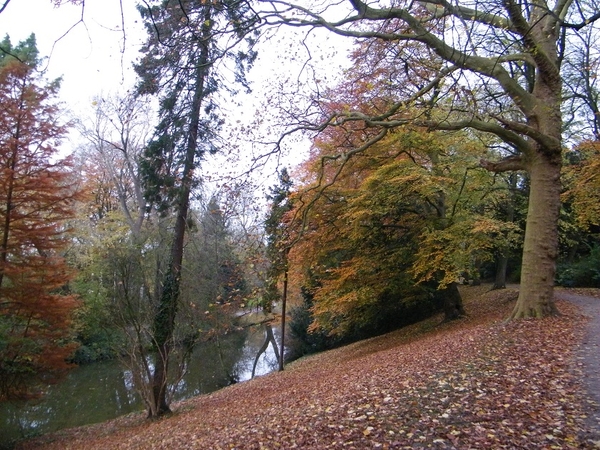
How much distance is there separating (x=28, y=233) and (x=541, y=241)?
12.4 meters

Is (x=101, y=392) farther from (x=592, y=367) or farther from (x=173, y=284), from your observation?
(x=592, y=367)

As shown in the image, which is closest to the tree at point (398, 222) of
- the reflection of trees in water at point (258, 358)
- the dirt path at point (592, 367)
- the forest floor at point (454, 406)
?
the forest floor at point (454, 406)

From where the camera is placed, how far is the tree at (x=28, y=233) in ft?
35.9

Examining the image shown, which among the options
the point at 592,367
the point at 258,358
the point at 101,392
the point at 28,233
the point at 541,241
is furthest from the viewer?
the point at 258,358

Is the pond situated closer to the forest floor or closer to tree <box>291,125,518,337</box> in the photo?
the forest floor

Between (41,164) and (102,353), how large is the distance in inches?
600

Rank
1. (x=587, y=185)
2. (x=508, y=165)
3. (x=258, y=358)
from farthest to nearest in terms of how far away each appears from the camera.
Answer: (x=258, y=358) → (x=587, y=185) → (x=508, y=165)

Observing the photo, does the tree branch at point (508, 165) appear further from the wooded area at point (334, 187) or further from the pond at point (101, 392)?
the pond at point (101, 392)

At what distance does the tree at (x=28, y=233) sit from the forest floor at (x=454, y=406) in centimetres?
361

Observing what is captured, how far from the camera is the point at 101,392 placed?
720 inches

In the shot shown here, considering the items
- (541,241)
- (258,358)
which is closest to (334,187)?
(541,241)

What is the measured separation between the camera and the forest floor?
3.89 meters

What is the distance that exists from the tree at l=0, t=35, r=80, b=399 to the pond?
220 centimetres

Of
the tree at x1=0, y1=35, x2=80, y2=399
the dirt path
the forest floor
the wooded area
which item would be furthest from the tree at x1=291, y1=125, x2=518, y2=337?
the tree at x1=0, y1=35, x2=80, y2=399
